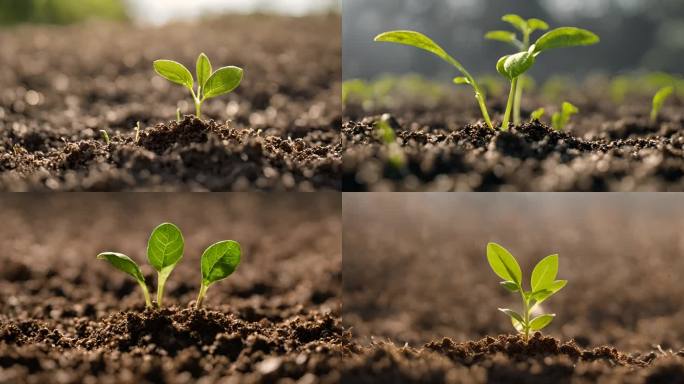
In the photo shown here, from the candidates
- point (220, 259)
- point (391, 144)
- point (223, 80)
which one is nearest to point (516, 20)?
point (391, 144)

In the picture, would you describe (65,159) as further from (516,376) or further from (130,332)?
(516,376)

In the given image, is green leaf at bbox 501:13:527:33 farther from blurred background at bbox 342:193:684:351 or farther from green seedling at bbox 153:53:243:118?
blurred background at bbox 342:193:684:351

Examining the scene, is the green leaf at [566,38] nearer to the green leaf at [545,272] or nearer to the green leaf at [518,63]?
the green leaf at [518,63]

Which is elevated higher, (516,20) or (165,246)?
(516,20)

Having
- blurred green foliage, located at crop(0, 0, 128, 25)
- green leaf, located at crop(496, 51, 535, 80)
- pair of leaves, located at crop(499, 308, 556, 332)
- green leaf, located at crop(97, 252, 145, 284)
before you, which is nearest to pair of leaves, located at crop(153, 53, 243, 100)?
green leaf, located at crop(97, 252, 145, 284)

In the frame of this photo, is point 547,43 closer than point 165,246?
No

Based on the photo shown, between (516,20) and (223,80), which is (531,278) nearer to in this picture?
(516,20)
